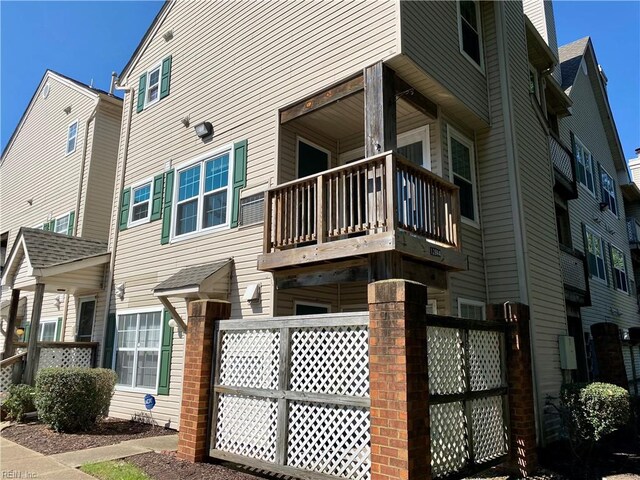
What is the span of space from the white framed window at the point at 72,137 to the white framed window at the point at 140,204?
5.42 metres

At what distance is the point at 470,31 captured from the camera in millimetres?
9594

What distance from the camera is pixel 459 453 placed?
4918 millimetres

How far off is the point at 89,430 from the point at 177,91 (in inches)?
301

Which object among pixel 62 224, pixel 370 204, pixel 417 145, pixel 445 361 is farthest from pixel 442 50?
pixel 62 224

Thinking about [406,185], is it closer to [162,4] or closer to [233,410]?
[233,410]

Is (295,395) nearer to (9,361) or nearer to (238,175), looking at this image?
(238,175)

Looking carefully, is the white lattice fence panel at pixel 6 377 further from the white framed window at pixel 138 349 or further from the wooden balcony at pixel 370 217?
the wooden balcony at pixel 370 217

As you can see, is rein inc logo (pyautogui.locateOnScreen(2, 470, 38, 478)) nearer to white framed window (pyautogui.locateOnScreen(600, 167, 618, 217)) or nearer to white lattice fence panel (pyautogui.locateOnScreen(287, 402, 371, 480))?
Result: white lattice fence panel (pyautogui.locateOnScreen(287, 402, 371, 480))

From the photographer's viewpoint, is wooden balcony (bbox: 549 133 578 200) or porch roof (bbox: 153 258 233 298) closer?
porch roof (bbox: 153 258 233 298)

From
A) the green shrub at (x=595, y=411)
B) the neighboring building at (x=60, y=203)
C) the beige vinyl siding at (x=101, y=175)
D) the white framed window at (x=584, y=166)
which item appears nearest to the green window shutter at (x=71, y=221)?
the neighboring building at (x=60, y=203)

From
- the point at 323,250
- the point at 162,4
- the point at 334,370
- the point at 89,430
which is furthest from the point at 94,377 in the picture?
the point at 162,4

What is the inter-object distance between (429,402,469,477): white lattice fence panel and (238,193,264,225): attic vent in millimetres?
4769

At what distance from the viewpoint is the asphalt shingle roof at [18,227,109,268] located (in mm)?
10641

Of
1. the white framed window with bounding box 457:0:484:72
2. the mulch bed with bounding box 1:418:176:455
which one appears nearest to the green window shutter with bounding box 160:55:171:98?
the white framed window with bounding box 457:0:484:72
